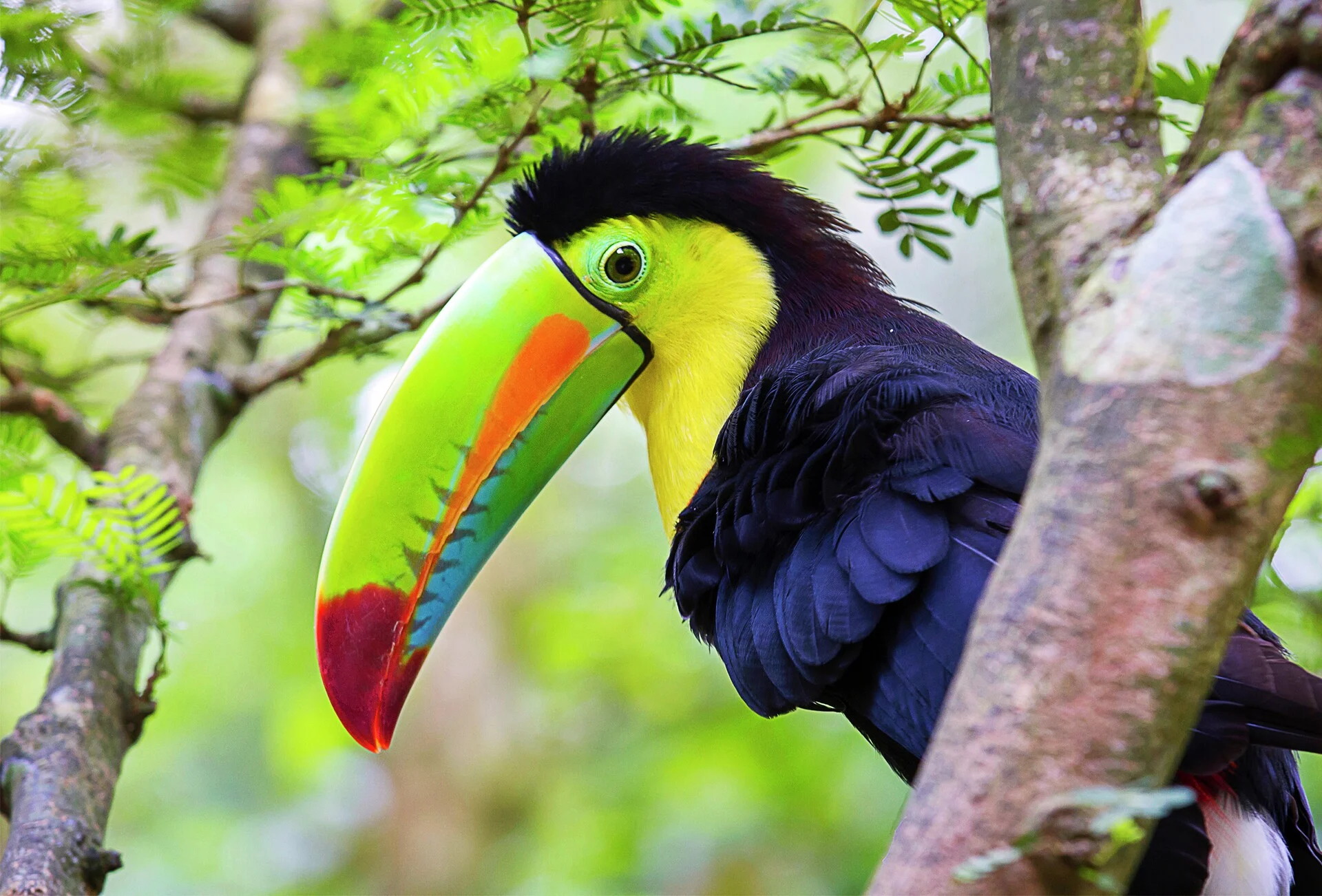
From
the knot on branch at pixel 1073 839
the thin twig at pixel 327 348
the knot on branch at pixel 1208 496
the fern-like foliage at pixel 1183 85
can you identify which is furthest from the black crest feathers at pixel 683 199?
the knot on branch at pixel 1073 839

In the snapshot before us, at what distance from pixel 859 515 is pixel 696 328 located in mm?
719

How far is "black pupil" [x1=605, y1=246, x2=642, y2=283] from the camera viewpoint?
2299 millimetres

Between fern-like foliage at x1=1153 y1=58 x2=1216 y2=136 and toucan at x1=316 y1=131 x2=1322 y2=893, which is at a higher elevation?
fern-like foliage at x1=1153 y1=58 x2=1216 y2=136

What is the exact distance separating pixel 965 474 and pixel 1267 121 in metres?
0.82

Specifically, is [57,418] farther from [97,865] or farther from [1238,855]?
[1238,855]

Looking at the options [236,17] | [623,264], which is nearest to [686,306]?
[623,264]

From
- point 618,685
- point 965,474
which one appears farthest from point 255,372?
point 618,685

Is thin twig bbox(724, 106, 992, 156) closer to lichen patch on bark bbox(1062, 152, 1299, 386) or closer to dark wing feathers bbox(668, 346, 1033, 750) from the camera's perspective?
dark wing feathers bbox(668, 346, 1033, 750)

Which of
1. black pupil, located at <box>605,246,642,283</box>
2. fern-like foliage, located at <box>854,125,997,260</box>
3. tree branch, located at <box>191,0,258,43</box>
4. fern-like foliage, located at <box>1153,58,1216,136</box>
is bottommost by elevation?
black pupil, located at <box>605,246,642,283</box>

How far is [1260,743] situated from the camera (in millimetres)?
1383

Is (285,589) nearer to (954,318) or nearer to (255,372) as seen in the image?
(954,318)

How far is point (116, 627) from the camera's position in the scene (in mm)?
2143

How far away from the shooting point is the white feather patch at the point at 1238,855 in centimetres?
166

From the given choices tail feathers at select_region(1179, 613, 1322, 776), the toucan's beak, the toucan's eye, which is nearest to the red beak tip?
the toucan's beak
